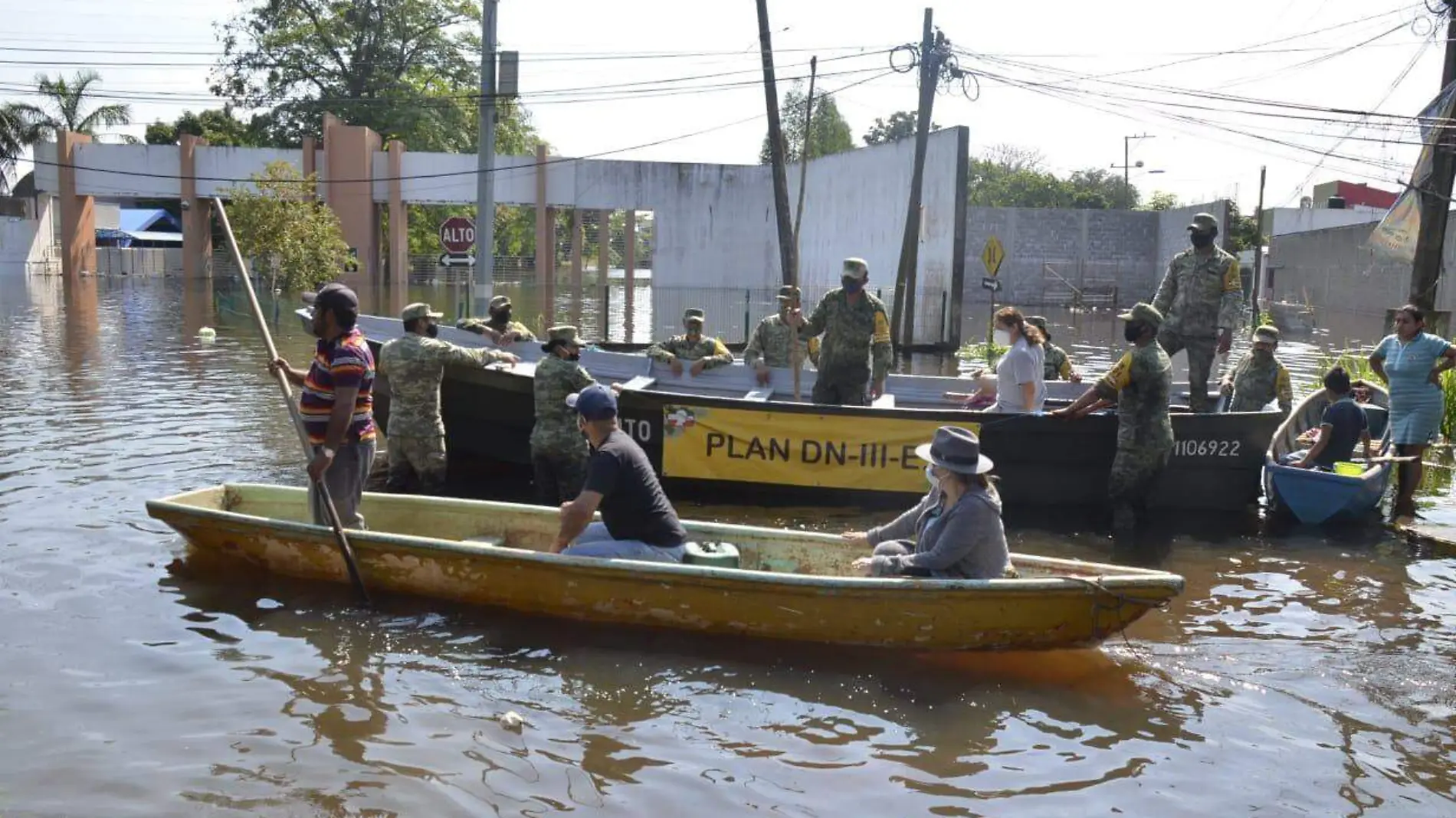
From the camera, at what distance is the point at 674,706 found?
5957mm

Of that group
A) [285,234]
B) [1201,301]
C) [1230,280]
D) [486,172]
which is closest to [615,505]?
[1201,301]

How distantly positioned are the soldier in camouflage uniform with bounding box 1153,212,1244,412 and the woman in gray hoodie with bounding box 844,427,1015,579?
4.63 metres

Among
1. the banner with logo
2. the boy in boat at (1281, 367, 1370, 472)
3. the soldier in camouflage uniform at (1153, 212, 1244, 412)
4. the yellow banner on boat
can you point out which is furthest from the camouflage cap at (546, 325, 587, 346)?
the banner with logo

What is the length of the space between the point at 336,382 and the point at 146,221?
61358 mm

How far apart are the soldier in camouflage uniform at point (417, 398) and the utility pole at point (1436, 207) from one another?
11.1 m

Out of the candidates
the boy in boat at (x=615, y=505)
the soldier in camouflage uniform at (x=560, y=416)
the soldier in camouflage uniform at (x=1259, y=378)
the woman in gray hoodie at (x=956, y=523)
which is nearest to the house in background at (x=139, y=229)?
the soldier in camouflage uniform at (x=560, y=416)

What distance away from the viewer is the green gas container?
693cm

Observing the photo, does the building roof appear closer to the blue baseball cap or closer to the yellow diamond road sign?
the yellow diamond road sign

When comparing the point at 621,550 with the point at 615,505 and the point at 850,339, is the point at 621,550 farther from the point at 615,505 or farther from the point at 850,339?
the point at 850,339

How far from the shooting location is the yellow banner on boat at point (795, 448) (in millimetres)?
9930

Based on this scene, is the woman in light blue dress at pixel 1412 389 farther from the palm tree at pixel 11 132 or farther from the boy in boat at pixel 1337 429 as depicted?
the palm tree at pixel 11 132

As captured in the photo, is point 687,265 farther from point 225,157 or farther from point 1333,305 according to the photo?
point 1333,305

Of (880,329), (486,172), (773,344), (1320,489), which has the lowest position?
(1320,489)

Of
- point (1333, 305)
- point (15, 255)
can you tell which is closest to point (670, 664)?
point (1333, 305)
